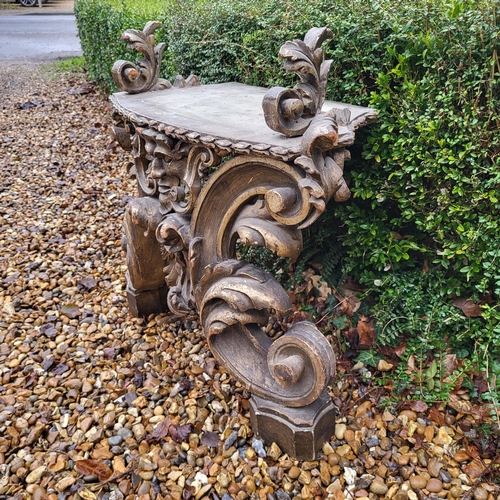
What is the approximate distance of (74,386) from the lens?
2312 mm

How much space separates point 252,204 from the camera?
1.85 meters

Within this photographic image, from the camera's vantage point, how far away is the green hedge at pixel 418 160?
184 cm

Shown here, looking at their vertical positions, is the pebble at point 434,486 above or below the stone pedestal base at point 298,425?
below

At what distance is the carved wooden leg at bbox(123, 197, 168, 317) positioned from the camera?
89.2 inches

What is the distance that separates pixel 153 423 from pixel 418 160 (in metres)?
1.58

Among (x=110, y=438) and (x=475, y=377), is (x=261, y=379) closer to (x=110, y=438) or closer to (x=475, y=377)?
(x=110, y=438)

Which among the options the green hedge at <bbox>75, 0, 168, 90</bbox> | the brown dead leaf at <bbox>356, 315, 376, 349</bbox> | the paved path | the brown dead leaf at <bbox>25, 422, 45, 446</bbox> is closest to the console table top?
the brown dead leaf at <bbox>356, 315, 376, 349</bbox>

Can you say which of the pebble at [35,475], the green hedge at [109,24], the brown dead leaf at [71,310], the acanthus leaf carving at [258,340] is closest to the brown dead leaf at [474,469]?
the acanthus leaf carving at [258,340]

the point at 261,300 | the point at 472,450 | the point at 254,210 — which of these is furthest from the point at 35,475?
the point at 472,450

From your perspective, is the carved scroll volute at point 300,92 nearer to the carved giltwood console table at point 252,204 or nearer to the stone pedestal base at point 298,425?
the carved giltwood console table at point 252,204

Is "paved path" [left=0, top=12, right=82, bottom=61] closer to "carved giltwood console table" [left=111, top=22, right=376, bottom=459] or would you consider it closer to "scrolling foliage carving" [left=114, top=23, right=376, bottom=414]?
"carved giltwood console table" [left=111, top=22, right=376, bottom=459]

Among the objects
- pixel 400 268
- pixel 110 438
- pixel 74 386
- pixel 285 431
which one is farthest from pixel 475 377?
pixel 74 386

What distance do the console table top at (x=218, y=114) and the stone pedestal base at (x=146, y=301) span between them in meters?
1.00

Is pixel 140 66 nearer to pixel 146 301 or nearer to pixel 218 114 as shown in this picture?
pixel 218 114
